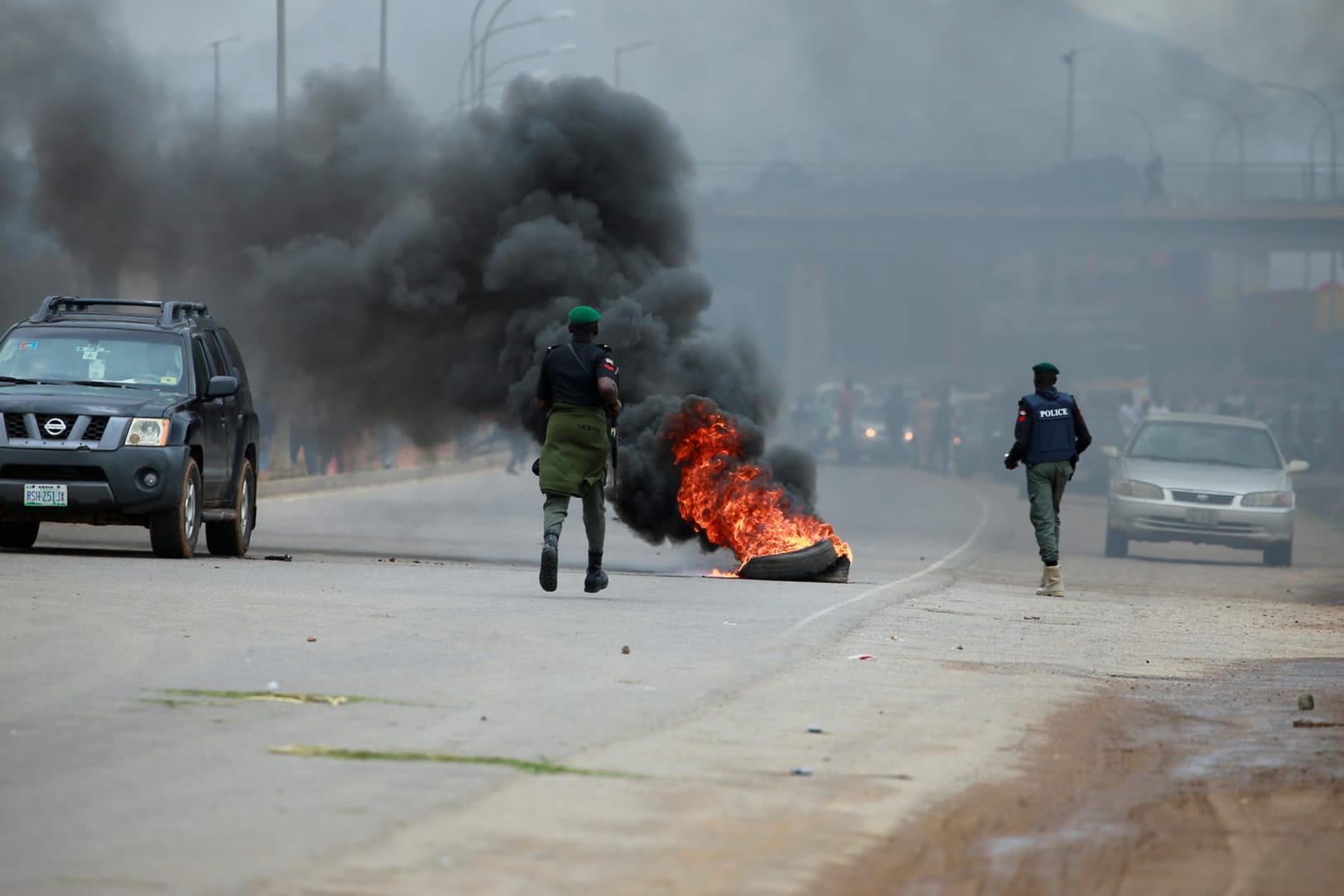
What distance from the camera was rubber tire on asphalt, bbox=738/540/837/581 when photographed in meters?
14.9

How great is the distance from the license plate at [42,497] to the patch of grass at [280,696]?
647 centimetres

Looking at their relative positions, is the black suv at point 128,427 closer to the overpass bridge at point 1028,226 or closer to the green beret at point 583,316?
the green beret at point 583,316

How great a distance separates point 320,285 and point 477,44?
23656 millimetres

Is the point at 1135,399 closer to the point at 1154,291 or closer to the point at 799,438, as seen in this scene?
the point at 799,438

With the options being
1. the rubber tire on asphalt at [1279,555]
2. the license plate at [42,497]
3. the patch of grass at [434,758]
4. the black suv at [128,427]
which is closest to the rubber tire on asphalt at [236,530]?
the black suv at [128,427]

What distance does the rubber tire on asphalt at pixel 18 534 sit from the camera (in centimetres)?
1501

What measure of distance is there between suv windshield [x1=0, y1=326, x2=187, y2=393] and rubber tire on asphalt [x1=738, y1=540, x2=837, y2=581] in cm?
446

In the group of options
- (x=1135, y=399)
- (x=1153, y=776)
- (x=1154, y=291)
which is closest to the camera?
(x=1153, y=776)

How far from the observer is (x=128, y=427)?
13.8 m

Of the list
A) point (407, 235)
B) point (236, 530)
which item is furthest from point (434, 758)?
point (407, 235)

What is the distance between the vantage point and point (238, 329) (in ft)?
79.5

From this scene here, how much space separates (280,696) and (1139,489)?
1628 cm

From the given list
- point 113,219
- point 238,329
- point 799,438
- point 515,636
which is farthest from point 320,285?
point 799,438

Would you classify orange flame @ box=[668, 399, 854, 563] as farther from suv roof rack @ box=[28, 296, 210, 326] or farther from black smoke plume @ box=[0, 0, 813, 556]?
suv roof rack @ box=[28, 296, 210, 326]
